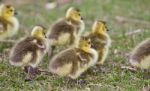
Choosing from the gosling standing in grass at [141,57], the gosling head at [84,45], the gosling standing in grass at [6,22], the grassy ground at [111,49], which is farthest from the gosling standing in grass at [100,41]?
the gosling standing in grass at [6,22]

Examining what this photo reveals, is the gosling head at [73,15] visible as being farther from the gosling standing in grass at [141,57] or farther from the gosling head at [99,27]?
the gosling standing in grass at [141,57]

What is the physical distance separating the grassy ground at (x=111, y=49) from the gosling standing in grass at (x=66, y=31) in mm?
363

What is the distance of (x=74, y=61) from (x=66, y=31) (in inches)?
49.3

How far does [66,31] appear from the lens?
7.92m

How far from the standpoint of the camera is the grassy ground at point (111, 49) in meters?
6.68

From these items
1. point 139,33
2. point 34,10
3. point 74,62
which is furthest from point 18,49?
point 34,10

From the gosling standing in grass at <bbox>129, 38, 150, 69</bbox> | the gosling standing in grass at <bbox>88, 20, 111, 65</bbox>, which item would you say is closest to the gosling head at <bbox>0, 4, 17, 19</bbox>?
the gosling standing in grass at <bbox>88, 20, 111, 65</bbox>

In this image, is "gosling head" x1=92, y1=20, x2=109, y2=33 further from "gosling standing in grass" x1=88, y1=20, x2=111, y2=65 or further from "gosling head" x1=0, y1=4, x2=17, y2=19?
"gosling head" x1=0, y1=4, x2=17, y2=19

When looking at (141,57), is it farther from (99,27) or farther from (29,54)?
(29,54)

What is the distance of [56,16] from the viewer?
11.9 metres

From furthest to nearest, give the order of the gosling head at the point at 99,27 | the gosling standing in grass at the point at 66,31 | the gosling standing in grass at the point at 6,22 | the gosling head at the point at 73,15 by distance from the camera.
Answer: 1. the gosling standing in grass at the point at 6,22
2. the gosling head at the point at 73,15
3. the gosling standing in grass at the point at 66,31
4. the gosling head at the point at 99,27

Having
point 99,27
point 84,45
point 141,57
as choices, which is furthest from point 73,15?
point 141,57

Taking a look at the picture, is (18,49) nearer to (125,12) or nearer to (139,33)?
(139,33)

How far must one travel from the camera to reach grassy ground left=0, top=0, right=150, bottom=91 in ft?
21.9
